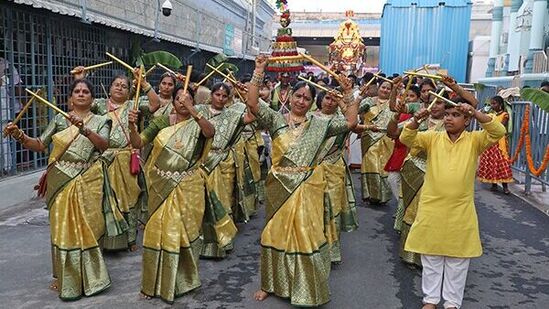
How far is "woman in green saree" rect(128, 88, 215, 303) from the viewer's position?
3.78 meters

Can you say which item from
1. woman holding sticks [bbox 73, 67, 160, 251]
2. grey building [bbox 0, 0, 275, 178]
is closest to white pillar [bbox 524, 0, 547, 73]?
grey building [bbox 0, 0, 275, 178]

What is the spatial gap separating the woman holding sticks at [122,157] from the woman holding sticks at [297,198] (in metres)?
1.54

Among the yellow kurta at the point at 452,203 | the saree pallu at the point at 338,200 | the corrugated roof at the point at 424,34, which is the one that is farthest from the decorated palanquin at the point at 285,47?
the corrugated roof at the point at 424,34

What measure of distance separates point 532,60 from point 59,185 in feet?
49.7

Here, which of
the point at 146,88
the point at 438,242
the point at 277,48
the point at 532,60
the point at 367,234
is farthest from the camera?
the point at 532,60

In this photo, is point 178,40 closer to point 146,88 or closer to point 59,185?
point 146,88

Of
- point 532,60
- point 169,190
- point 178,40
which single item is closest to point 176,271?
point 169,190

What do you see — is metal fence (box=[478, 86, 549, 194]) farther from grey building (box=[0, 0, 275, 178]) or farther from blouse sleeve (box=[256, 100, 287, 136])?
grey building (box=[0, 0, 275, 178])

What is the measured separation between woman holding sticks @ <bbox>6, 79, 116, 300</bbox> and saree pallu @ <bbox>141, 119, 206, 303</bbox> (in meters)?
0.40

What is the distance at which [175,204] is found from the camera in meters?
3.82

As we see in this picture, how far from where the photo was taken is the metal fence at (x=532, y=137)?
7.88 meters

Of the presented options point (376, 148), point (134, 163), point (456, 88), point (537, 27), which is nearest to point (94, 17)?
point (134, 163)

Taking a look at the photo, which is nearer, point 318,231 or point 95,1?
point 318,231

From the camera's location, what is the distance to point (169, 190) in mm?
3820
